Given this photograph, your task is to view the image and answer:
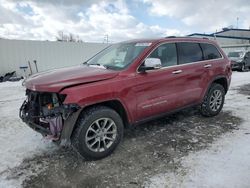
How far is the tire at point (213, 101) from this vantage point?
5645 mm

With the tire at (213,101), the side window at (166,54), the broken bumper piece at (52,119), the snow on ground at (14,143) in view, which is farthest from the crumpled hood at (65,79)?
the tire at (213,101)

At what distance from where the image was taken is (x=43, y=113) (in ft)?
12.2

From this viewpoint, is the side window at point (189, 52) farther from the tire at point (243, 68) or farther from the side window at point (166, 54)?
the tire at point (243, 68)

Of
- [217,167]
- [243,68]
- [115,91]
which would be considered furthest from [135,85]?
[243,68]

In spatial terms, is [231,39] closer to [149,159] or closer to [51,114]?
[149,159]

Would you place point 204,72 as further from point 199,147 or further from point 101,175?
point 101,175

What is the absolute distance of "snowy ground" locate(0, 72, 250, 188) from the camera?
3250mm

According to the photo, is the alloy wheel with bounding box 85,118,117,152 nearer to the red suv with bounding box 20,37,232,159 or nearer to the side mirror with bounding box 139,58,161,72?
the red suv with bounding box 20,37,232,159

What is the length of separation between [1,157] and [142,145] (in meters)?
2.26

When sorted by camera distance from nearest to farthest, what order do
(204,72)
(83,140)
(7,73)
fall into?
(83,140), (204,72), (7,73)

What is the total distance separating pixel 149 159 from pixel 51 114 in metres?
1.59

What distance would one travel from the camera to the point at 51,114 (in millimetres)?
3533

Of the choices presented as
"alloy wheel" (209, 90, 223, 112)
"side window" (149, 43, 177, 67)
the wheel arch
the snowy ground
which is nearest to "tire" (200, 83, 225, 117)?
"alloy wheel" (209, 90, 223, 112)

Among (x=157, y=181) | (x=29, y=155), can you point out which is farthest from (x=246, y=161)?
(x=29, y=155)
